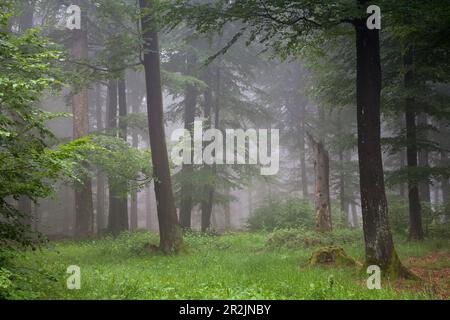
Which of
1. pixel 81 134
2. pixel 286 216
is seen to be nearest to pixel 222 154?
pixel 286 216

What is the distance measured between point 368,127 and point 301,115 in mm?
22708

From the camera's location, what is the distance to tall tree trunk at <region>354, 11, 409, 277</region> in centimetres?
922

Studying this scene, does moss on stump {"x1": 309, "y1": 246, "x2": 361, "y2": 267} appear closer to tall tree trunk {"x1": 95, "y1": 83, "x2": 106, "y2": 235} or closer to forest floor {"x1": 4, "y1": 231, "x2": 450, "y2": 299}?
forest floor {"x1": 4, "y1": 231, "x2": 450, "y2": 299}

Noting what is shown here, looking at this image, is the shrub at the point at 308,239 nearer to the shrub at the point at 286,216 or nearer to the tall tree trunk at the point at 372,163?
the tall tree trunk at the point at 372,163

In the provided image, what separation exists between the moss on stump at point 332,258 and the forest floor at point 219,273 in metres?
0.38

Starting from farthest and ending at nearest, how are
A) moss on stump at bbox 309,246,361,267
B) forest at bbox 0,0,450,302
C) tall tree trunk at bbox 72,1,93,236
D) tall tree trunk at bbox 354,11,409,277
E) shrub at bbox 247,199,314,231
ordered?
Result: shrub at bbox 247,199,314,231, tall tree trunk at bbox 72,1,93,236, moss on stump at bbox 309,246,361,267, tall tree trunk at bbox 354,11,409,277, forest at bbox 0,0,450,302

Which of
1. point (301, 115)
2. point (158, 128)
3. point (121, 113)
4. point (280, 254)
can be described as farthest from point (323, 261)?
point (301, 115)

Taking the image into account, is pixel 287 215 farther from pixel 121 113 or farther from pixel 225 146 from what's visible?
pixel 121 113

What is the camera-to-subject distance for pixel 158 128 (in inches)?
576

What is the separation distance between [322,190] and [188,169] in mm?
8408

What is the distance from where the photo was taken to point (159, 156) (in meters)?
14.6

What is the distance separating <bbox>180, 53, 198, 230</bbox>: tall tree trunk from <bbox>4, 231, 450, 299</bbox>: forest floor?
17.5 ft

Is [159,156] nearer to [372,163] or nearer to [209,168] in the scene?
[372,163]

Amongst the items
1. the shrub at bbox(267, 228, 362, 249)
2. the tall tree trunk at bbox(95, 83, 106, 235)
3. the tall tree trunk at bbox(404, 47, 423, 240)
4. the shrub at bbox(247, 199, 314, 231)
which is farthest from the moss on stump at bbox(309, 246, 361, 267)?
the tall tree trunk at bbox(95, 83, 106, 235)
